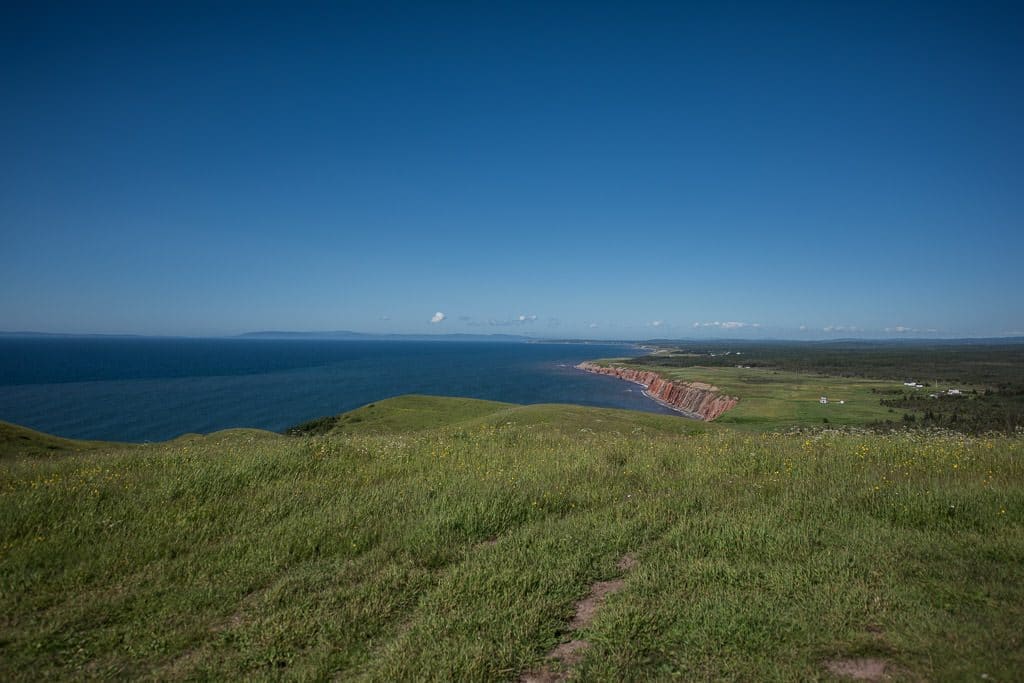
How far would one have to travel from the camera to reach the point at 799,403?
2500 inches

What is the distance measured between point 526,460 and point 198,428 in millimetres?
65116

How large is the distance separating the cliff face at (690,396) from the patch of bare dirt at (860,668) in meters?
66.5

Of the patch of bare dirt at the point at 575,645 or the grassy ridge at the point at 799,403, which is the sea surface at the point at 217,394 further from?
the patch of bare dirt at the point at 575,645

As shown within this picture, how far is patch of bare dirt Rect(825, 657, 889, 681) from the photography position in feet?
12.1

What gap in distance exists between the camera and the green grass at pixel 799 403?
163 ft

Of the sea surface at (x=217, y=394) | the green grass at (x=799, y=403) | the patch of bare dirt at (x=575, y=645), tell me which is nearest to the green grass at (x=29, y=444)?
the sea surface at (x=217, y=394)

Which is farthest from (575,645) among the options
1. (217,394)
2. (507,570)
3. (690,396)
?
(217,394)

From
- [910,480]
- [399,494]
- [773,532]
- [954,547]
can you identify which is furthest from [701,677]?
[910,480]

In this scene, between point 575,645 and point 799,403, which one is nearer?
point 575,645

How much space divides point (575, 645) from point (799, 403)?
235 feet

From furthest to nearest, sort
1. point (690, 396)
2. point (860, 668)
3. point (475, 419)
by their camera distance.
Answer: point (690, 396), point (475, 419), point (860, 668)

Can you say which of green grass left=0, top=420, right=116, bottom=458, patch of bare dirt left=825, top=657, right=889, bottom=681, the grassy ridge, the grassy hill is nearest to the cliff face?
the grassy ridge

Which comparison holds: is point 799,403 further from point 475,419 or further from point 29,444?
point 29,444

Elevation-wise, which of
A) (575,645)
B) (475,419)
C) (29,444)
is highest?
(575,645)
